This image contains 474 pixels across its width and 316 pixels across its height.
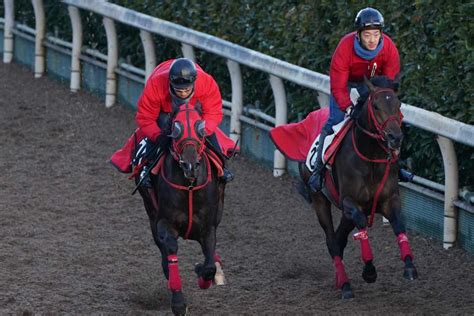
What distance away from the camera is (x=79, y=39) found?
16109 mm

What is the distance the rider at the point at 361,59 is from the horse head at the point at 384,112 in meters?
0.36

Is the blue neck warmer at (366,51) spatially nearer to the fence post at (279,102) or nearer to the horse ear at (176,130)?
the horse ear at (176,130)

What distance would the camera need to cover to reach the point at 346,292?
898 cm

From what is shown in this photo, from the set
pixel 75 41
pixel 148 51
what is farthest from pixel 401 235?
pixel 75 41

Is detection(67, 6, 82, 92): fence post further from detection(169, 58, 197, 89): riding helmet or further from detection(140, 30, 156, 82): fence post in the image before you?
detection(169, 58, 197, 89): riding helmet

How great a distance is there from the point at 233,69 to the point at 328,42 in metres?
1.27

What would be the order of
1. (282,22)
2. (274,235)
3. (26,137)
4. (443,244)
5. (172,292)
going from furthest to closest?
(26,137) < (282,22) < (274,235) < (443,244) < (172,292)

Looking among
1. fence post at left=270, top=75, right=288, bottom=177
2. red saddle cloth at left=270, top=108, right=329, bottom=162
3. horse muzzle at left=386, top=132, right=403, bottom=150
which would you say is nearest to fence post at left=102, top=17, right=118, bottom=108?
fence post at left=270, top=75, right=288, bottom=177

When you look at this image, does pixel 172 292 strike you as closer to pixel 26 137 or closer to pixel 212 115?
pixel 212 115

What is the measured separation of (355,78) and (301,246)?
1.72 meters

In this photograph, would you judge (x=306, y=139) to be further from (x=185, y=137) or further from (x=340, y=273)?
(x=185, y=137)

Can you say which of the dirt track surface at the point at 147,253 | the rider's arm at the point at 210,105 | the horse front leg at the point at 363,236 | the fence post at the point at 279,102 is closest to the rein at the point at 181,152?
the rider's arm at the point at 210,105

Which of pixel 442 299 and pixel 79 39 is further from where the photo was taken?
pixel 79 39

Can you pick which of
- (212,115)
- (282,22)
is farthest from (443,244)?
(282,22)
